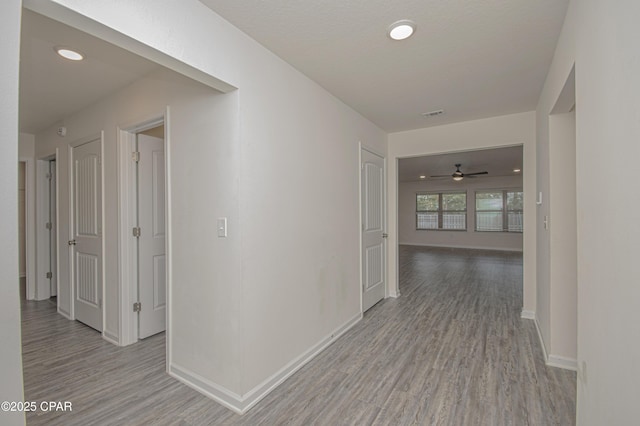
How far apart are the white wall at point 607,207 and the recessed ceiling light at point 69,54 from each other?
122 inches

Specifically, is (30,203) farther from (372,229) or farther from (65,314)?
(372,229)

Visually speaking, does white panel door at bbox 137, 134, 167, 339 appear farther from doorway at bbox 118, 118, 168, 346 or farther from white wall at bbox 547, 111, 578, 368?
white wall at bbox 547, 111, 578, 368

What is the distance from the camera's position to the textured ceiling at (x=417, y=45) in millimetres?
1718

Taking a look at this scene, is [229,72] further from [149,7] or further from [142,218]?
[142,218]

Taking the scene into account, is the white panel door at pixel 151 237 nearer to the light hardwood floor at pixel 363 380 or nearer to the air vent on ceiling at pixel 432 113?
the light hardwood floor at pixel 363 380

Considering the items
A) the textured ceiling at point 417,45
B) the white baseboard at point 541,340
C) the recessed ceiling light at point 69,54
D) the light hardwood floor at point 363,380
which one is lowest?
the light hardwood floor at point 363,380

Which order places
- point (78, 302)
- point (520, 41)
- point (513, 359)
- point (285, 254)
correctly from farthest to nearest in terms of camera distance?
1. point (78, 302)
2. point (513, 359)
3. point (285, 254)
4. point (520, 41)

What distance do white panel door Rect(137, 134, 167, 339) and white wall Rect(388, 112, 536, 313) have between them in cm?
304

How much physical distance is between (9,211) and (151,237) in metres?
2.19

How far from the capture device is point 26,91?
288 cm

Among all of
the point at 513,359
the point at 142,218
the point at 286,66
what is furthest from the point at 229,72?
the point at 513,359

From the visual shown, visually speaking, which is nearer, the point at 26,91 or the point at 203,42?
the point at 203,42

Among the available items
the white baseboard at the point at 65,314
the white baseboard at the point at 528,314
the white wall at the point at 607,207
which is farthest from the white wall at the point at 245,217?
the white baseboard at the point at 528,314

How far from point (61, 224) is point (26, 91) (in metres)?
1.56
